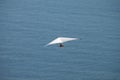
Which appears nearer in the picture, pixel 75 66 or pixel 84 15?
pixel 75 66

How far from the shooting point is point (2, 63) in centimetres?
3459

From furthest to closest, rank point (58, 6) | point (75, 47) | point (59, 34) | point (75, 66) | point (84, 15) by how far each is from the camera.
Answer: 1. point (58, 6)
2. point (84, 15)
3. point (59, 34)
4. point (75, 47)
5. point (75, 66)

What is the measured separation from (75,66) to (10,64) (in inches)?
209

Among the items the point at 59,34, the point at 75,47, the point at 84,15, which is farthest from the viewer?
the point at 84,15

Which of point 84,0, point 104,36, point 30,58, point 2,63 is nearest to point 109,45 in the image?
point 104,36

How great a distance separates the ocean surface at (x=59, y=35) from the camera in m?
33.5

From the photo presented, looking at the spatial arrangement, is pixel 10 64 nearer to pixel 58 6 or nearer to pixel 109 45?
pixel 109 45

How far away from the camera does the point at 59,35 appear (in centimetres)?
3978

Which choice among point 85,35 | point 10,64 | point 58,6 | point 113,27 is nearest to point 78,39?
point 85,35

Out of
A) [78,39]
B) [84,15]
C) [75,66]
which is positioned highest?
[84,15]

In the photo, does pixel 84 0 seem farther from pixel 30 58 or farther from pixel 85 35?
pixel 30 58

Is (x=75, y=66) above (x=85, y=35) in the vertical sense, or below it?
below

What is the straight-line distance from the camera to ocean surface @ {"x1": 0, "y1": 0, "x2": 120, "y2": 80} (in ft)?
110

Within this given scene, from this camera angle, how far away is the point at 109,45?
1481 inches
